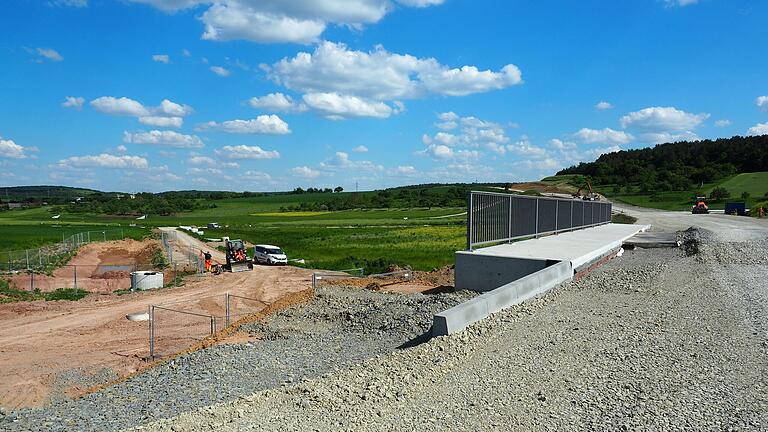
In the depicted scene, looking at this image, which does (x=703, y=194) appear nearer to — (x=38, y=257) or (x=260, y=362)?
(x=38, y=257)

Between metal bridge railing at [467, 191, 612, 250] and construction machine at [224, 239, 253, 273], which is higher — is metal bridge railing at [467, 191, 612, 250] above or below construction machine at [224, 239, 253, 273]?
above

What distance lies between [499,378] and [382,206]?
461 ft

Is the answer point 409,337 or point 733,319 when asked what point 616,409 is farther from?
point 409,337

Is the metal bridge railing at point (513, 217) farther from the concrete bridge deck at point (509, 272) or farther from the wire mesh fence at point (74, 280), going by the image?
the wire mesh fence at point (74, 280)

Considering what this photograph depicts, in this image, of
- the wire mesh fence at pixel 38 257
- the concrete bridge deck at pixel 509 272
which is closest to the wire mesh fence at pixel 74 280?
the wire mesh fence at pixel 38 257

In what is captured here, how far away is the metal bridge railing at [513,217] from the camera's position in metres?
14.3

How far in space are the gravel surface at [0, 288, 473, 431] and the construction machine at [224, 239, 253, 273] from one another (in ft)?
67.5

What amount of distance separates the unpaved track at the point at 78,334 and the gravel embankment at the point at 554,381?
815 centimetres

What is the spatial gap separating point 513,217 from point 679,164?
483ft

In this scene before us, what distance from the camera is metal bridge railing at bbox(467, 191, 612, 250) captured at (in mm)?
14289

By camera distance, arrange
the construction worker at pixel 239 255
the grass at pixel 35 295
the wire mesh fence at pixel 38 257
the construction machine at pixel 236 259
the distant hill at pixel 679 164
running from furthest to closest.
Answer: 1. the distant hill at pixel 679 164
2. the construction worker at pixel 239 255
3. the construction machine at pixel 236 259
4. the wire mesh fence at pixel 38 257
5. the grass at pixel 35 295

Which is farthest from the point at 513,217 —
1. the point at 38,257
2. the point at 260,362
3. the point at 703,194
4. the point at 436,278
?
the point at 703,194

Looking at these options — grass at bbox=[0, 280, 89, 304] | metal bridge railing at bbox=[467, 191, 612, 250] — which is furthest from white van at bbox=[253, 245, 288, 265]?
metal bridge railing at bbox=[467, 191, 612, 250]

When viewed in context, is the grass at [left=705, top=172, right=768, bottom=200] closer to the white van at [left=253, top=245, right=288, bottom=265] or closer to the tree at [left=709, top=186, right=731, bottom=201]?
the tree at [left=709, top=186, right=731, bottom=201]
